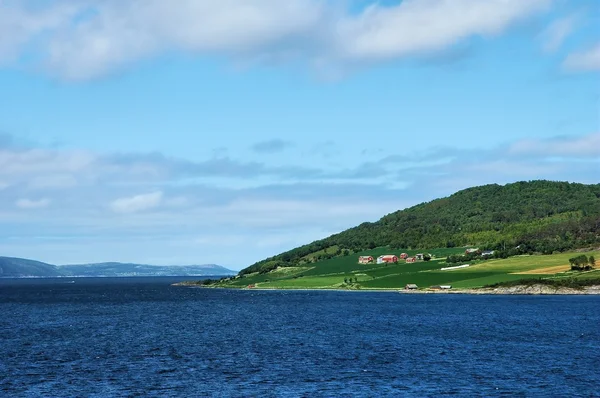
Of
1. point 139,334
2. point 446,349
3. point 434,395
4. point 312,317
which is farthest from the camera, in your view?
point 312,317

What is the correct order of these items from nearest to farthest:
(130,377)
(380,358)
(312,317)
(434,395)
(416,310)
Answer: (434,395)
(130,377)
(380,358)
(312,317)
(416,310)

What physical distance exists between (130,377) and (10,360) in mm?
22066

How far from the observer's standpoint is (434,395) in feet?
210

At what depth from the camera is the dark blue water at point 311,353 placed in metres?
68.6

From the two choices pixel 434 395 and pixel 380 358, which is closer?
pixel 434 395

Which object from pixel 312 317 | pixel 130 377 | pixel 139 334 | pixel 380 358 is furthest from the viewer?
pixel 312 317

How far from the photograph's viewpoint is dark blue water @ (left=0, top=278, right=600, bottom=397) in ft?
225

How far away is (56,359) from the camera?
87812 millimetres

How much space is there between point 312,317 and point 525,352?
6153 centimetres

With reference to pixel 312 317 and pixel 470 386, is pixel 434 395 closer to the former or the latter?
pixel 470 386

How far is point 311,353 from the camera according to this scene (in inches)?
3610

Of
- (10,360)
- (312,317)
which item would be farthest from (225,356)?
(312,317)

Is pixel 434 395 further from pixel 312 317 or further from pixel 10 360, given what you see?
pixel 312 317

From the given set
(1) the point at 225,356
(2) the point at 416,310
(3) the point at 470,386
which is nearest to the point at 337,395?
(3) the point at 470,386
